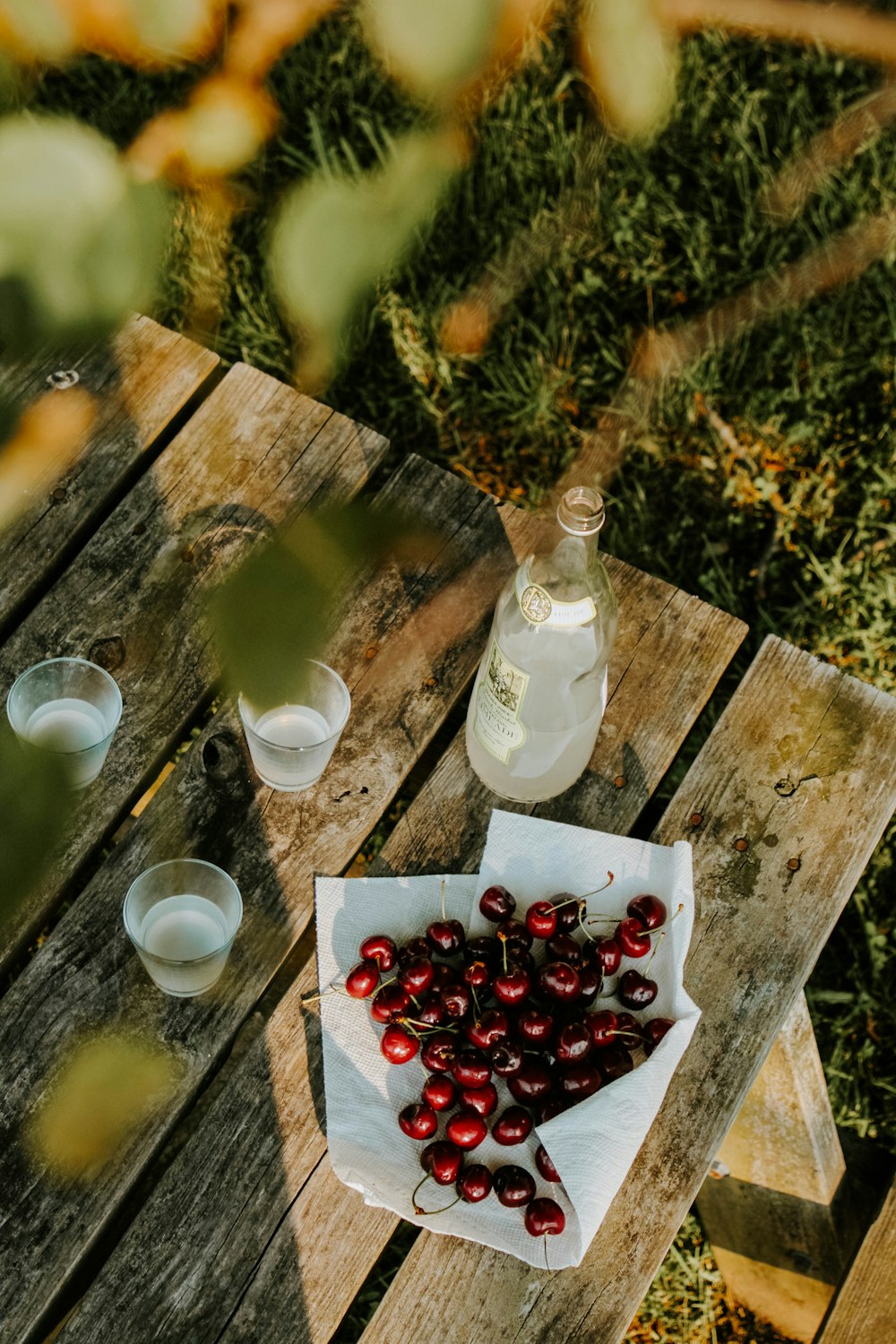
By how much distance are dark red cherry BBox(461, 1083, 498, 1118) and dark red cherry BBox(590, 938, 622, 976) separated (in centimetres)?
21

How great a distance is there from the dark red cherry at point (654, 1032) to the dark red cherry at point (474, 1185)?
251mm

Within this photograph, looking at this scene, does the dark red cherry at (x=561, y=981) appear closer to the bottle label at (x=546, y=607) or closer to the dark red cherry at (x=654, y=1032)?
the dark red cherry at (x=654, y=1032)

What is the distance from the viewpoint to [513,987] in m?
1.42

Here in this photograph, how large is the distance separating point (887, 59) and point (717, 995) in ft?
8.66

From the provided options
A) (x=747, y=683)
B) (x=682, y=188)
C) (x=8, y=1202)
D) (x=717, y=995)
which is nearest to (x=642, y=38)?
(x=682, y=188)

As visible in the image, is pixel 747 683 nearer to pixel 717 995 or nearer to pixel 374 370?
pixel 717 995

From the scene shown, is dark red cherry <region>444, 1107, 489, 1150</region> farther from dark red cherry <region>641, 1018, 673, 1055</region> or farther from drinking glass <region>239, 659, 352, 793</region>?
drinking glass <region>239, 659, 352, 793</region>

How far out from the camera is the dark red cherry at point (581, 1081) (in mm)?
1391

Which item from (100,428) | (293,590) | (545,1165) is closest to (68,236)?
(100,428)

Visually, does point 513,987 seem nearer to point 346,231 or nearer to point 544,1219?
point 544,1219

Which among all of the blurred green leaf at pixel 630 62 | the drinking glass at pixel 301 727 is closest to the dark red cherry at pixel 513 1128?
the drinking glass at pixel 301 727

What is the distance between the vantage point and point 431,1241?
1.40 metres

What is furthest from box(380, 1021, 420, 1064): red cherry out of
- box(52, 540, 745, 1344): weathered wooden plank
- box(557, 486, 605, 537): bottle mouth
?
box(557, 486, 605, 537): bottle mouth

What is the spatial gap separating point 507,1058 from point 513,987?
0.08 meters
